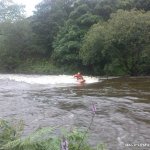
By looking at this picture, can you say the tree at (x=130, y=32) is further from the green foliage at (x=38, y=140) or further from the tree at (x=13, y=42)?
the green foliage at (x=38, y=140)

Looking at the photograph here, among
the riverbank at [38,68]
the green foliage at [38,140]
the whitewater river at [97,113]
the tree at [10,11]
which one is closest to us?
the green foliage at [38,140]

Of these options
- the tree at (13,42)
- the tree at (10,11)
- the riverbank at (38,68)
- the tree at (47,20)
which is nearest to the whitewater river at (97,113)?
the riverbank at (38,68)

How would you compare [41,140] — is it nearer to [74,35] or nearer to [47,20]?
[74,35]

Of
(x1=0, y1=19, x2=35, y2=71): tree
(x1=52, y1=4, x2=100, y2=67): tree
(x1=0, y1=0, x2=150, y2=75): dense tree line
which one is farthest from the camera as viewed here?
(x1=0, y1=19, x2=35, y2=71): tree

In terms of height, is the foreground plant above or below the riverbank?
below

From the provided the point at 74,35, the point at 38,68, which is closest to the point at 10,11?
the point at 38,68

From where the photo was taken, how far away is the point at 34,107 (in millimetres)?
16859

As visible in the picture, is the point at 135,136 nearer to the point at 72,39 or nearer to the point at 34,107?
the point at 34,107

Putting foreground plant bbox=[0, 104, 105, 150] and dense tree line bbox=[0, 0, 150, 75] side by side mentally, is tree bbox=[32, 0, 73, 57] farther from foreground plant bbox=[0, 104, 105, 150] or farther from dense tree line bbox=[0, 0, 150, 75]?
foreground plant bbox=[0, 104, 105, 150]

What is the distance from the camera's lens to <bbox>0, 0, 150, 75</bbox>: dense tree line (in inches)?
1441

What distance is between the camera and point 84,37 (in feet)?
138

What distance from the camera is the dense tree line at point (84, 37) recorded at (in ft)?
120

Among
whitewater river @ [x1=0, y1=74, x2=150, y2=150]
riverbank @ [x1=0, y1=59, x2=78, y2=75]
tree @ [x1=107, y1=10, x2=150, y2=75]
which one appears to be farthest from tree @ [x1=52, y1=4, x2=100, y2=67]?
whitewater river @ [x1=0, y1=74, x2=150, y2=150]

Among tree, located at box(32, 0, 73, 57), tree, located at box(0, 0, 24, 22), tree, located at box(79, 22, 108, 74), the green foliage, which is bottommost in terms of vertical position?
the green foliage
